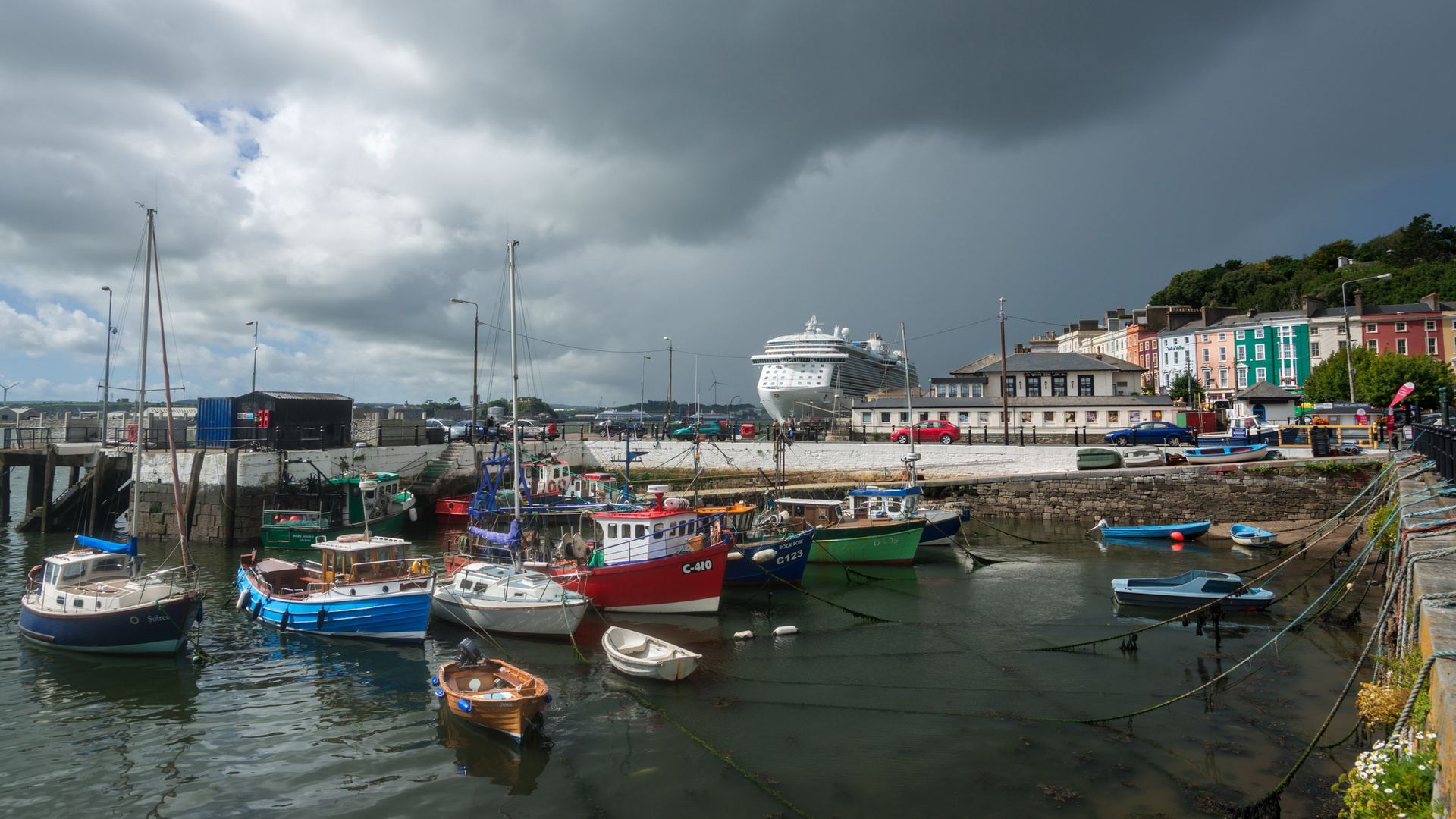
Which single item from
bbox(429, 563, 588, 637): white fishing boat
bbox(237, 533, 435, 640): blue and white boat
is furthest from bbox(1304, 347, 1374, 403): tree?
bbox(237, 533, 435, 640): blue and white boat

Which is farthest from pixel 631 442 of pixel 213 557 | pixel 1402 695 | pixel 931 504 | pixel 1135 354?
pixel 1135 354

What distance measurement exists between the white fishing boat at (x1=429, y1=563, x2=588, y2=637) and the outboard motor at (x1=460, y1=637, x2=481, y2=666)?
384cm

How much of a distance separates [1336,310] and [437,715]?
82.4 m

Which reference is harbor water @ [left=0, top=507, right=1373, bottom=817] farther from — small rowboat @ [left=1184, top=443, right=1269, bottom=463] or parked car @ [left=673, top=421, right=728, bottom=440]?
parked car @ [left=673, top=421, right=728, bottom=440]

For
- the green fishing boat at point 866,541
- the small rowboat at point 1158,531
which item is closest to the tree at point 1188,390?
the small rowboat at point 1158,531

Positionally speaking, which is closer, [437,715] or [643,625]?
[437,715]

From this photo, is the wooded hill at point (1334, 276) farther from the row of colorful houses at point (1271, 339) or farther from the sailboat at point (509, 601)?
the sailboat at point (509, 601)

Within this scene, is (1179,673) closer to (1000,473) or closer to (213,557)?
(1000,473)

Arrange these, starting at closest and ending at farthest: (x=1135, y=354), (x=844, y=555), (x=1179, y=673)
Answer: (x=1179, y=673) → (x=844, y=555) → (x=1135, y=354)

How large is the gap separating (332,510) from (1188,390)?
7024 cm

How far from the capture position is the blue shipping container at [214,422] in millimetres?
31828

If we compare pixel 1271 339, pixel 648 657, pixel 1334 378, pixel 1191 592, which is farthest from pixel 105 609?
pixel 1271 339

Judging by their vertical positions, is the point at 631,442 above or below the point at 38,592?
above

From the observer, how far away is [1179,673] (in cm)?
1398
